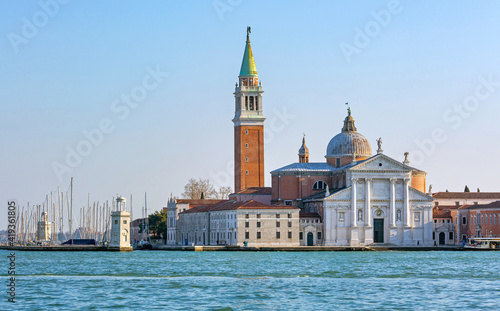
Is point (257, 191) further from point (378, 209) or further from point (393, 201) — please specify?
point (393, 201)

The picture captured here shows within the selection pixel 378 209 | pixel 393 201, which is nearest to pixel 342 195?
pixel 378 209

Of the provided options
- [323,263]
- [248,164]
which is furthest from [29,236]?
[323,263]

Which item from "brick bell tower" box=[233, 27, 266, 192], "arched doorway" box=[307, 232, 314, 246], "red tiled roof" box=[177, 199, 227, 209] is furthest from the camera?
"red tiled roof" box=[177, 199, 227, 209]

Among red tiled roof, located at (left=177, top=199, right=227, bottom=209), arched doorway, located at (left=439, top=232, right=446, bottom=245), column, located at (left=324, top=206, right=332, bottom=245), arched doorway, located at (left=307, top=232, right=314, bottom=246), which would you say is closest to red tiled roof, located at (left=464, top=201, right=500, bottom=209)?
arched doorway, located at (left=439, top=232, right=446, bottom=245)

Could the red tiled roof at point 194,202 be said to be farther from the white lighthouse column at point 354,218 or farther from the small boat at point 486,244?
the small boat at point 486,244

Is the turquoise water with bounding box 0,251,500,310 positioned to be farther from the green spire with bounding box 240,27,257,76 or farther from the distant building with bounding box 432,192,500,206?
the green spire with bounding box 240,27,257,76

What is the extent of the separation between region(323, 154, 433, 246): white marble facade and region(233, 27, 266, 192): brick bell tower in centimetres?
1225

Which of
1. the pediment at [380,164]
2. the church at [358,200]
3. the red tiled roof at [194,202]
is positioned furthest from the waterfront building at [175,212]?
the pediment at [380,164]

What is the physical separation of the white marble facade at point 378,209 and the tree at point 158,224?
2316cm

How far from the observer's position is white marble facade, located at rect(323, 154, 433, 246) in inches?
3206

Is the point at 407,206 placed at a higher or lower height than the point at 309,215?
higher

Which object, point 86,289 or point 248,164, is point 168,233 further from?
point 86,289

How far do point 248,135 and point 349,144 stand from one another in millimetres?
8969

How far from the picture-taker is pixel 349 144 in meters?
89.1
